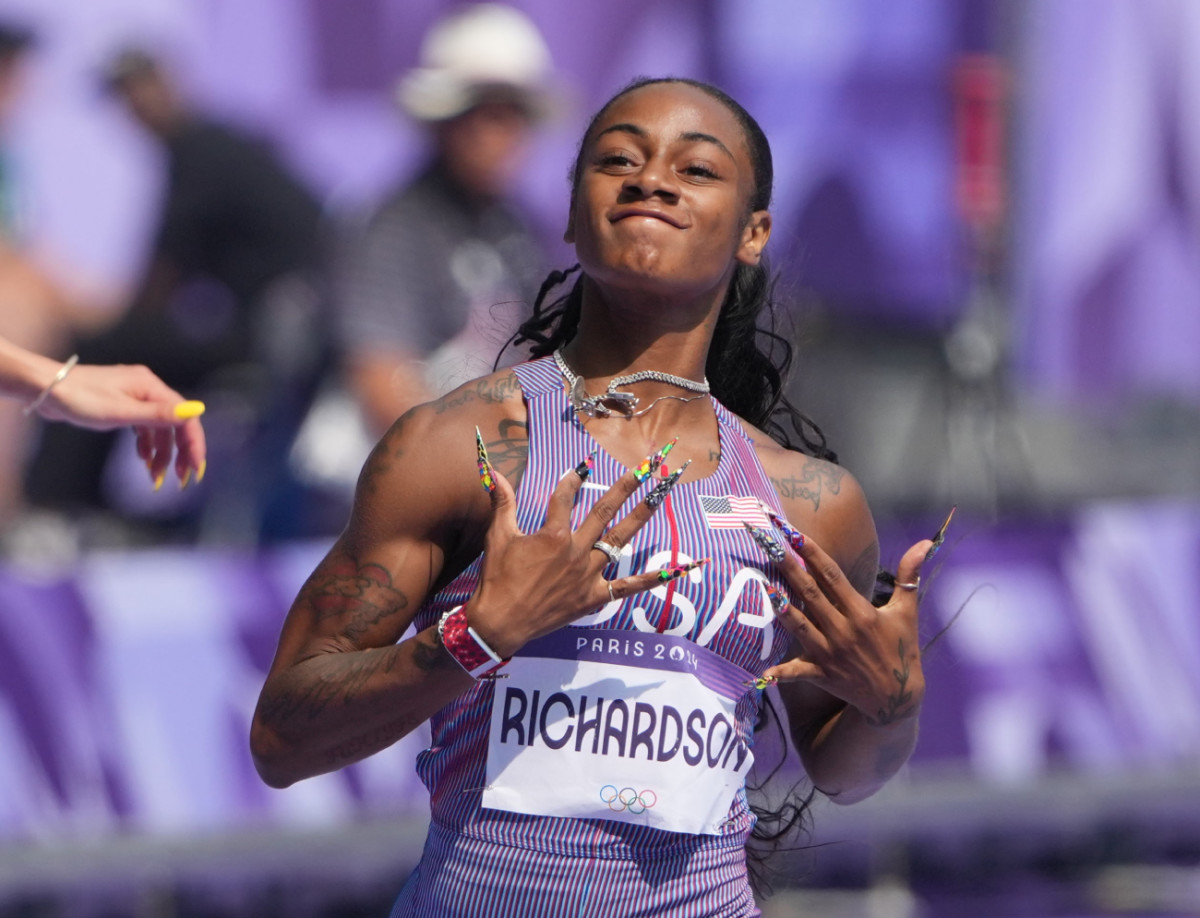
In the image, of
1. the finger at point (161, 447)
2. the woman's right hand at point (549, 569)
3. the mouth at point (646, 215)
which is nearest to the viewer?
the woman's right hand at point (549, 569)

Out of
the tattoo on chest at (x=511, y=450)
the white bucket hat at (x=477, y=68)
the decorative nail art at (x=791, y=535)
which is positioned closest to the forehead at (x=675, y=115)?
the tattoo on chest at (x=511, y=450)

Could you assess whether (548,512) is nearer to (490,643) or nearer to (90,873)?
(490,643)

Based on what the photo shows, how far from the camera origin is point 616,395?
2648 millimetres

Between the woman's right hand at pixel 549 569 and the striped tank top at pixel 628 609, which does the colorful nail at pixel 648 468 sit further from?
the striped tank top at pixel 628 609

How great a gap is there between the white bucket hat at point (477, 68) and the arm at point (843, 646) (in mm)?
3992

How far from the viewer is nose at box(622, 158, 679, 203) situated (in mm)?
2539

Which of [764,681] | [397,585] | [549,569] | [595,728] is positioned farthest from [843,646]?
[397,585]

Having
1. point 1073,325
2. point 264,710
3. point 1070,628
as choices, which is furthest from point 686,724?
point 1073,325

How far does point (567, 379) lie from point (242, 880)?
3365mm

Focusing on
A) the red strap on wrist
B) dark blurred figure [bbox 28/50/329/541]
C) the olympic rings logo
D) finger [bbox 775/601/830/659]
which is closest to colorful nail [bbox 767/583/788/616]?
finger [bbox 775/601/830/659]

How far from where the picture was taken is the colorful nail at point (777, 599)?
243cm

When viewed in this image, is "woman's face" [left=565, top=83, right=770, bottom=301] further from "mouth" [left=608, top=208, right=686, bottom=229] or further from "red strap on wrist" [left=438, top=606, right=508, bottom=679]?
"red strap on wrist" [left=438, top=606, right=508, bottom=679]

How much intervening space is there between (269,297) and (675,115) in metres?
4.65

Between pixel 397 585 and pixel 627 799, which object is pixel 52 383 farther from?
pixel 627 799
